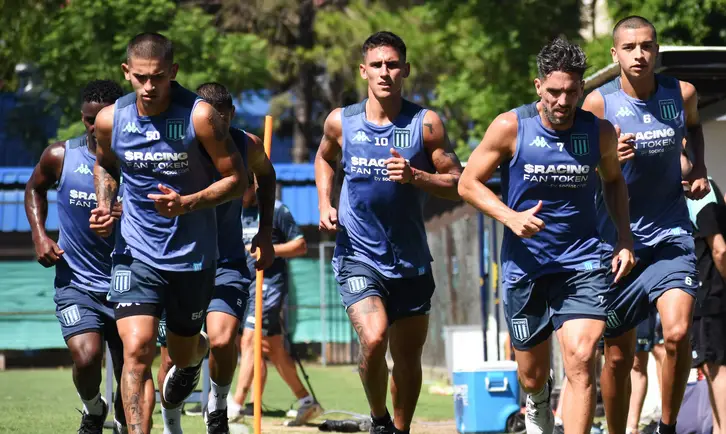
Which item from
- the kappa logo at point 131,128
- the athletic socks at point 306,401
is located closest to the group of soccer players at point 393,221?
the kappa logo at point 131,128

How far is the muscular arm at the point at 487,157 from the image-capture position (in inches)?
305

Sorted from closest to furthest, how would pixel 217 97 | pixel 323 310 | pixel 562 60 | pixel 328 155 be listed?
pixel 562 60 → pixel 328 155 → pixel 217 97 → pixel 323 310

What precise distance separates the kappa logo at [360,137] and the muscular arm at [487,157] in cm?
90

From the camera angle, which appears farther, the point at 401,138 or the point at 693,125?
the point at 693,125

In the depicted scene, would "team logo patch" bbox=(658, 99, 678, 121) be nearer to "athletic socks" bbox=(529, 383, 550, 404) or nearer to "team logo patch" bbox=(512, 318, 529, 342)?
"team logo patch" bbox=(512, 318, 529, 342)

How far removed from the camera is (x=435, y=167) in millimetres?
8547

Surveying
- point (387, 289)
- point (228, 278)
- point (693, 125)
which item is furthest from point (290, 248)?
point (693, 125)

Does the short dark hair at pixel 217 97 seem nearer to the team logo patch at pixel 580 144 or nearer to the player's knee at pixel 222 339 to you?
the player's knee at pixel 222 339

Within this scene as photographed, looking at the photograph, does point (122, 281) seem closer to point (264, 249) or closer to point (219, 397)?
point (264, 249)

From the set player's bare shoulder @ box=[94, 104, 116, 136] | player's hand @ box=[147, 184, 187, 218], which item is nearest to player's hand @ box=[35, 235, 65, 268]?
player's bare shoulder @ box=[94, 104, 116, 136]

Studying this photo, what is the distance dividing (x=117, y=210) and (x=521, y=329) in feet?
8.70

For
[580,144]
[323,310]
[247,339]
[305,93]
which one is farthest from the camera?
[305,93]

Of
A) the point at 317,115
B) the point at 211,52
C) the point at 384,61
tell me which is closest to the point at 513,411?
the point at 384,61

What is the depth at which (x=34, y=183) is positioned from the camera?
31.2 ft
